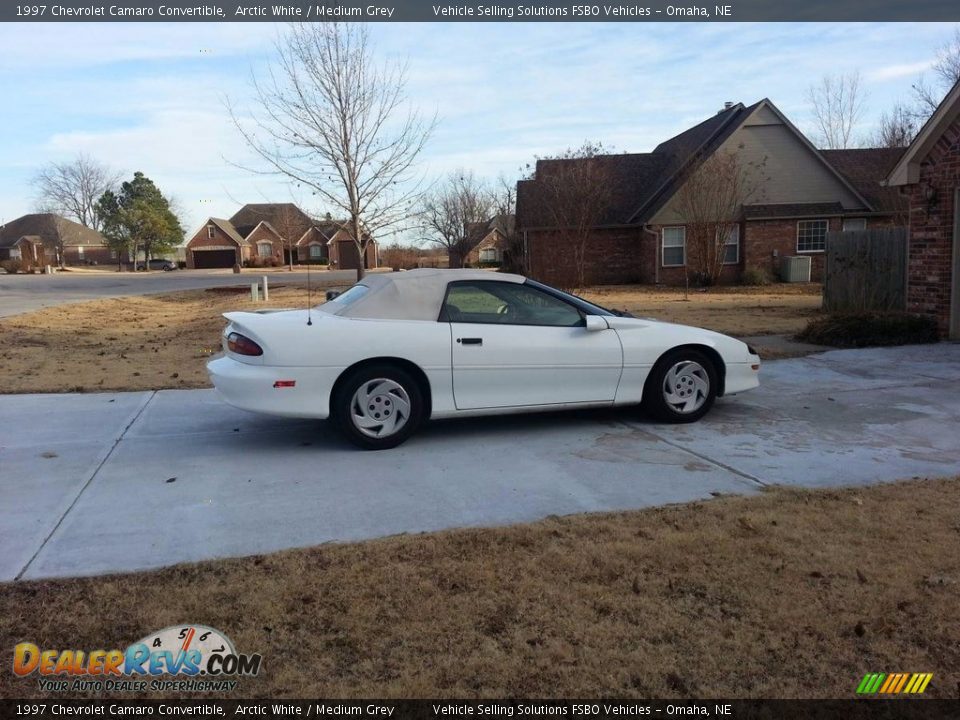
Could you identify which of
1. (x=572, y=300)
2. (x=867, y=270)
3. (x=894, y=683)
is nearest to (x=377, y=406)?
(x=572, y=300)

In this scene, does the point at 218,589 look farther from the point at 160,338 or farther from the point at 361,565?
the point at 160,338

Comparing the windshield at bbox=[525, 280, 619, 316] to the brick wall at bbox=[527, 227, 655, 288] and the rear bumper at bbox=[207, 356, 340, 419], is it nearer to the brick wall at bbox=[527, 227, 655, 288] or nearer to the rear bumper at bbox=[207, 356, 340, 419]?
the rear bumper at bbox=[207, 356, 340, 419]

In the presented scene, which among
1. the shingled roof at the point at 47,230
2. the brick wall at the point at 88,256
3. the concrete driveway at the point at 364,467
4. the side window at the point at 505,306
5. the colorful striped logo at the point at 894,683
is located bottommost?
the colorful striped logo at the point at 894,683

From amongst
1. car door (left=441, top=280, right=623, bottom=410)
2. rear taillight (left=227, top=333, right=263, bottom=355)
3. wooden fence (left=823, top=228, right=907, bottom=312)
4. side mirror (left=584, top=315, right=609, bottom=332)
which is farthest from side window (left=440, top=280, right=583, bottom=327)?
wooden fence (left=823, top=228, right=907, bottom=312)

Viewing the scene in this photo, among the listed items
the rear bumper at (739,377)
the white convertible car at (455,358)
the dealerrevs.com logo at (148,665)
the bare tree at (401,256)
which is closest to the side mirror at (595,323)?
the white convertible car at (455,358)

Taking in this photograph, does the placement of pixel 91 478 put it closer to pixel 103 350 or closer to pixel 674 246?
pixel 103 350

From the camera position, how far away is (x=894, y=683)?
111 inches

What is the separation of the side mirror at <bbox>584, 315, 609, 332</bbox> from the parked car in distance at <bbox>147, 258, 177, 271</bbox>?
7708 cm

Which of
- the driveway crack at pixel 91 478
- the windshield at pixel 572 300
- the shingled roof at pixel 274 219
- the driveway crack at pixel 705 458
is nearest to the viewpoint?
Result: the driveway crack at pixel 91 478

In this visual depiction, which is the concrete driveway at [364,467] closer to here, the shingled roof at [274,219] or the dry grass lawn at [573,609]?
the dry grass lawn at [573,609]

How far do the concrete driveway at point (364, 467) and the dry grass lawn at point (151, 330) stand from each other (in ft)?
4.52

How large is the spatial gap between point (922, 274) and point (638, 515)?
977cm

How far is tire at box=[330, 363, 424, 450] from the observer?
5.95 metres

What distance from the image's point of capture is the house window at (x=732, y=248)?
28156mm
